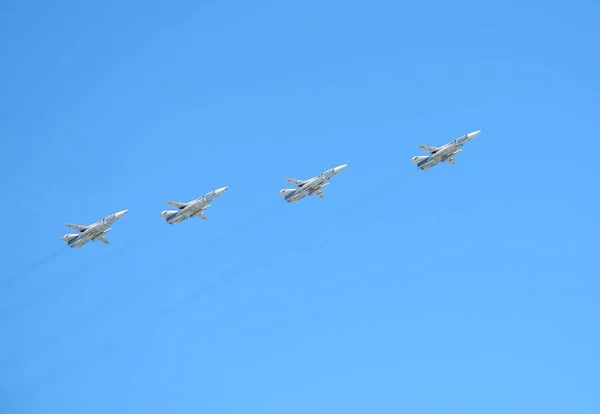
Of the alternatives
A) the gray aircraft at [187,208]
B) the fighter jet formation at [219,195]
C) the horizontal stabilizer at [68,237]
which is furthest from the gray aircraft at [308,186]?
the horizontal stabilizer at [68,237]

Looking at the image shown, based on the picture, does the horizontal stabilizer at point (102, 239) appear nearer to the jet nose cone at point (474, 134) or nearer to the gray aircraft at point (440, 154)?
the gray aircraft at point (440, 154)

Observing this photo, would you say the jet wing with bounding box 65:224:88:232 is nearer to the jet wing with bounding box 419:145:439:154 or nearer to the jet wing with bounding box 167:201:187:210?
the jet wing with bounding box 167:201:187:210

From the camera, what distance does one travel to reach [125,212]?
13025cm

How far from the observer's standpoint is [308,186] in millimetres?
131000

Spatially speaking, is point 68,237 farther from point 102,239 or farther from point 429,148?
point 429,148

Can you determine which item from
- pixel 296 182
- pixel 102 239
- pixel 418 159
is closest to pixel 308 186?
pixel 296 182

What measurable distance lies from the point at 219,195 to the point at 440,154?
32.6 metres

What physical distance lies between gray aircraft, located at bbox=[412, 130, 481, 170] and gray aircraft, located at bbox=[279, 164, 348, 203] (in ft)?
39.5

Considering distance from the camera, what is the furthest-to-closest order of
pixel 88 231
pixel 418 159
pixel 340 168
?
pixel 340 168, pixel 418 159, pixel 88 231

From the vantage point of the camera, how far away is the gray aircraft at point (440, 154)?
130m

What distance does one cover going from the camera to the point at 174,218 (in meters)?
130

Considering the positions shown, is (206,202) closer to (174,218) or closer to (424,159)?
(174,218)

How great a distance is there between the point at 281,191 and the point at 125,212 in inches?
897

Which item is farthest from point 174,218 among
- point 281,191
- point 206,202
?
point 281,191
